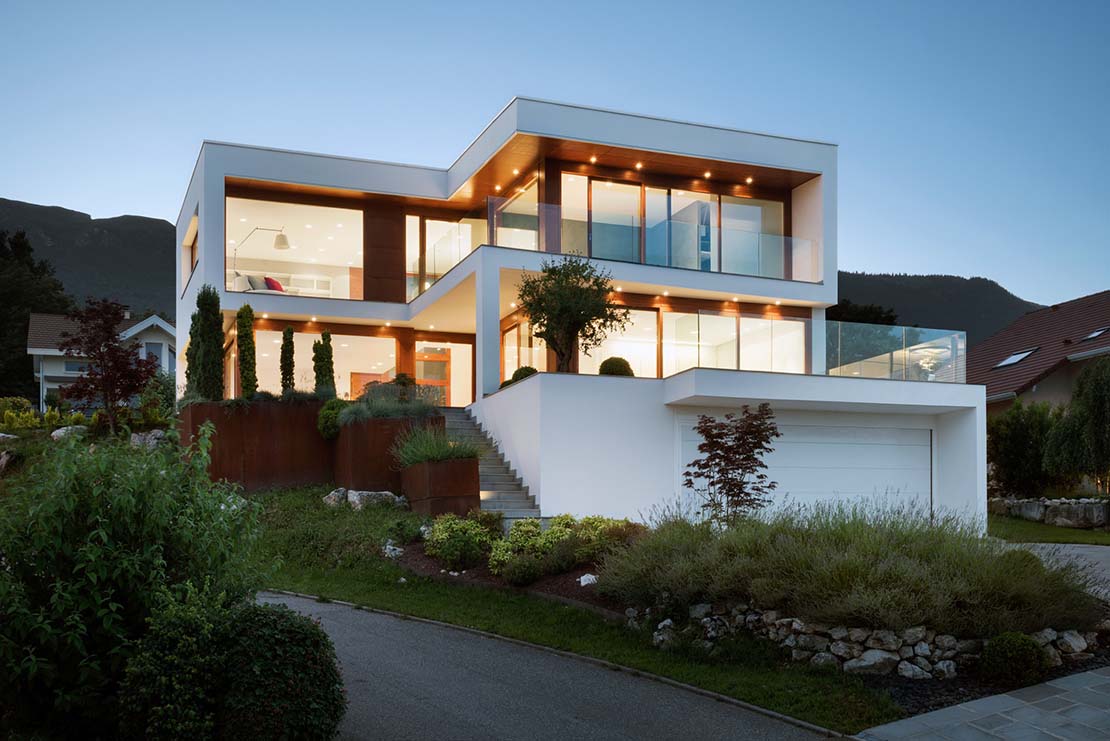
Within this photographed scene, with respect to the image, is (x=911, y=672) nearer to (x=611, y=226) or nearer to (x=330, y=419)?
(x=330, y=419)

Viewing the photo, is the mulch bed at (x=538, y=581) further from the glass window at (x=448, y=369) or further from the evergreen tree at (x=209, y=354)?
the glass window at (x=448, y=369)

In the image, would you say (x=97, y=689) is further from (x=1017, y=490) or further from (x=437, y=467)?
(x=1017, y=490)

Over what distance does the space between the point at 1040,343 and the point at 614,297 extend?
17407 millimetres

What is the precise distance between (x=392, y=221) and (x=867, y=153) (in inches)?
486

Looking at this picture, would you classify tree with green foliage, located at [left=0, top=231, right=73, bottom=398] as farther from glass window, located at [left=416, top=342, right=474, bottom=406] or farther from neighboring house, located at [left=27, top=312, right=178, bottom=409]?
glass window, located at [left=416, top=342, right=474, bottom=406]

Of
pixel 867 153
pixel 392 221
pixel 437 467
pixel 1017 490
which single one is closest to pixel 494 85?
pixel 392 221

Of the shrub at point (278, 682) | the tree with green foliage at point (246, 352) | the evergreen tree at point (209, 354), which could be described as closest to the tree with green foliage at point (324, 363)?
the tree with green foliage at point (246, 352)

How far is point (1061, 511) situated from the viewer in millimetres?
21859

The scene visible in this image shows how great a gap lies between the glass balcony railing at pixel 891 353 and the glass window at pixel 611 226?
15.6ft

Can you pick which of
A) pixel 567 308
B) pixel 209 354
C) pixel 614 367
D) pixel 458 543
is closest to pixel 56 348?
pixel 209 354

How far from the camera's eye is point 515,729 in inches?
281

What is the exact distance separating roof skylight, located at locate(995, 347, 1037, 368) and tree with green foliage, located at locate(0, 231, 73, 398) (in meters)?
38.5

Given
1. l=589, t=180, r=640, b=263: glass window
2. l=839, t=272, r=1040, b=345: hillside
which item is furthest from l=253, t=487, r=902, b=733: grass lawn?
l=839, t=272, r=1040, b=345: hillside

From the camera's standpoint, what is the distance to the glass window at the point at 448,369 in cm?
2539
